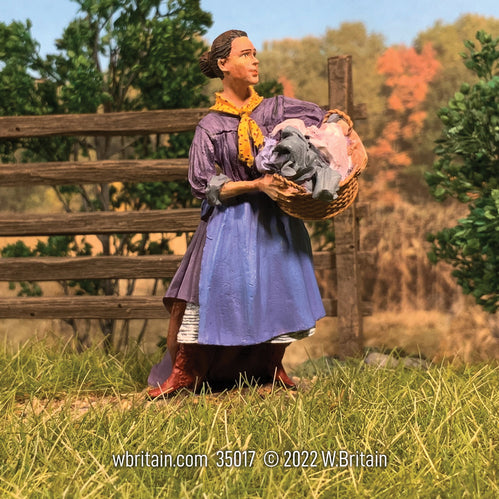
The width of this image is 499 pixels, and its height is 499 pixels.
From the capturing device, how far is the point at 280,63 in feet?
35.1

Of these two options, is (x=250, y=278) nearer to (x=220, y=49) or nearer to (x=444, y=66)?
(x=220, y=49)

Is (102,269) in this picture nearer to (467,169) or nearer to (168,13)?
(168,13)

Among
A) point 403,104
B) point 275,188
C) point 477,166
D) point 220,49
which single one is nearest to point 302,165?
point 275,188

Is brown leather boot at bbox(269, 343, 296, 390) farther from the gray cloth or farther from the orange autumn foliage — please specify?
the orange autumn foliage

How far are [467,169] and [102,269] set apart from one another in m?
2.43

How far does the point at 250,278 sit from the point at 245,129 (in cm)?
66

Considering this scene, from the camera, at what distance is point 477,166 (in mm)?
4613

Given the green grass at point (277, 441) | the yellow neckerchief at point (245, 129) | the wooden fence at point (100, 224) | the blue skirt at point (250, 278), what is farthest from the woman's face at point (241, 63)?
the wooden fence at point (100, 224)

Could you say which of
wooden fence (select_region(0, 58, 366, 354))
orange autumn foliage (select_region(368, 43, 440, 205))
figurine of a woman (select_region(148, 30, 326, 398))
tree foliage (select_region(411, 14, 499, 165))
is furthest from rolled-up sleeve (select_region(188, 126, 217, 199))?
tree foliage (select_region(411, 14, 499, 165))

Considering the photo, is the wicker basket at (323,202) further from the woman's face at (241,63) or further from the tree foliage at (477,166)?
the tree foliage at (477,166)

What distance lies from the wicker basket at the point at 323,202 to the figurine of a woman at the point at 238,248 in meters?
0.08

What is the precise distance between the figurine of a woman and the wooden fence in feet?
4.74

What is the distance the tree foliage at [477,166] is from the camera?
4.34 metres

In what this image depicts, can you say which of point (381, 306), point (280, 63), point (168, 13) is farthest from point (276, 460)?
point (280, 63)
